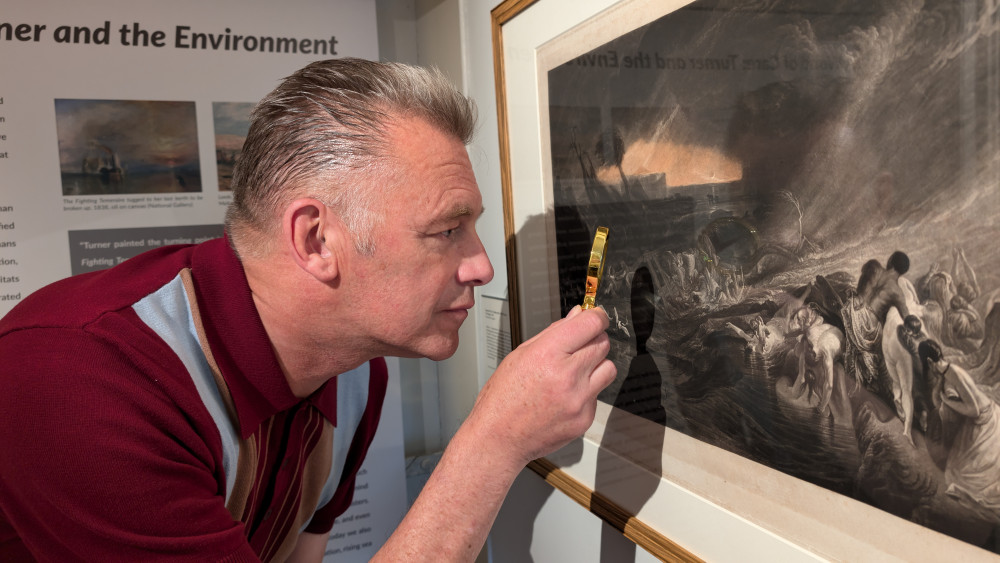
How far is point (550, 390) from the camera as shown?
2.84 ft

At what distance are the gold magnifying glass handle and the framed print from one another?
0.05m

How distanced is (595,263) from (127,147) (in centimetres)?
112

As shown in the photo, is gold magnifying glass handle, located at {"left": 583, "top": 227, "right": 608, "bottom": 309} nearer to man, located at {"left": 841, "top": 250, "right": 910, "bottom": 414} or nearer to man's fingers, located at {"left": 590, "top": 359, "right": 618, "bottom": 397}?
man's fingers, located at {"left": 590, "top": 359, "right": 618, "bottom": 397}

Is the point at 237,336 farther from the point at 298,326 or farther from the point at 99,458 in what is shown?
the point at 99,458

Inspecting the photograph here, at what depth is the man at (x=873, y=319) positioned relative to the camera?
1.88ft

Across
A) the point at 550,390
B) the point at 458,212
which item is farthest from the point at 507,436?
the point at 458,212

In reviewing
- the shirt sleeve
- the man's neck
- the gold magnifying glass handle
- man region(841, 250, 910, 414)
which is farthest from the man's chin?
man region(841, 250, 910, 414)

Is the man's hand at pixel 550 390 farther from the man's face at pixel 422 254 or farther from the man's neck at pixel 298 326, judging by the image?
the man's neck at pixel 298 326

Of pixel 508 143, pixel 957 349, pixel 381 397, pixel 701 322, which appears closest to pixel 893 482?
pixel 957 349

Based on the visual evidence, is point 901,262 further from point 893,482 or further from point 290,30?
point 290,30

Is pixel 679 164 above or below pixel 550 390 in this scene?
above

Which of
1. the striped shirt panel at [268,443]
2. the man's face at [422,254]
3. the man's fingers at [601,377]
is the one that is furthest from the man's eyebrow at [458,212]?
the striped shirt panel at [268,443]

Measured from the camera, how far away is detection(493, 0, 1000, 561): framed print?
0.53 m

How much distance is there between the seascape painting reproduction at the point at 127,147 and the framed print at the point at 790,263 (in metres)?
0.89
